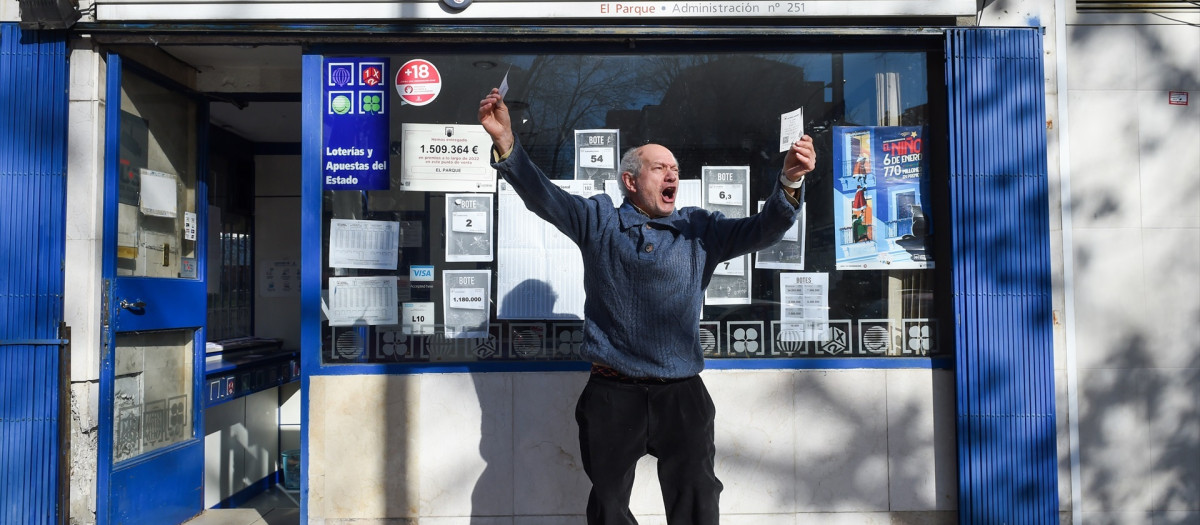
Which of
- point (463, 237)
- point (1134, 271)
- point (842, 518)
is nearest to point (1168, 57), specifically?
point (1134, 271)

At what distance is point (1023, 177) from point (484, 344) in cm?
300

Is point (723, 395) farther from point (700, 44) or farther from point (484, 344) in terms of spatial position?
point (700, 44)

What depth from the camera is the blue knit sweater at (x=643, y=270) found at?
9.54 feet

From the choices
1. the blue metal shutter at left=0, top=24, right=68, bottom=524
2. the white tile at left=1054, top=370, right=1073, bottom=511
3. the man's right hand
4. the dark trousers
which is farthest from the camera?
the white tile at left=1054, top=370, right=1073, bottom=511

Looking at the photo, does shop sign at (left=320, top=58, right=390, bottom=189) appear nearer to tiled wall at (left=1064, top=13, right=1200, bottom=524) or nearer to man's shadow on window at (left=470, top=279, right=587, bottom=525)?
man's shadow on window at (left=470, top=279, right=587, bottom=525)

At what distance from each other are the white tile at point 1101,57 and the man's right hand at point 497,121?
3.21m

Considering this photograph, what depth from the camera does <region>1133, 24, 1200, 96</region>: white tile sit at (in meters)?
4.19

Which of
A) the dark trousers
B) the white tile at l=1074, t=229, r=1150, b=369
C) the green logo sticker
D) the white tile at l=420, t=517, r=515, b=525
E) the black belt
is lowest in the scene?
the white tile at l=420, t=517, r=515, b=525

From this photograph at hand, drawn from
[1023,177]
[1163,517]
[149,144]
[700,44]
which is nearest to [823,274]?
[1023,177]

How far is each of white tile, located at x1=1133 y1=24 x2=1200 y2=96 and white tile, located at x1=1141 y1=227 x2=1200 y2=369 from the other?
799mm

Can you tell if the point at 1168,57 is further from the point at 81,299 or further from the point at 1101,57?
the point at 81,299

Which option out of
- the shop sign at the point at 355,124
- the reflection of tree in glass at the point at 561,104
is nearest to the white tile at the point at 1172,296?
the reflection of tree in glass at the point at 561,104

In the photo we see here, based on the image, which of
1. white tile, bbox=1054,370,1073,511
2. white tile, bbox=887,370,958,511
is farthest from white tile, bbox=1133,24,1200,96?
white tile, bbox=887,370,958,511

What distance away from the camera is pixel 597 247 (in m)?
3.01
